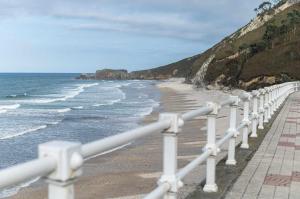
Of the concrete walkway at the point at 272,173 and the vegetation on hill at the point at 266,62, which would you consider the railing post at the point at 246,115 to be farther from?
the vegetation on hill at the point at 266,62

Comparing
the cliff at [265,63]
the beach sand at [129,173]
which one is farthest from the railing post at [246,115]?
the cliff at [265,63]

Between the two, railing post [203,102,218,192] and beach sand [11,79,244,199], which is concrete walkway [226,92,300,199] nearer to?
railing post [203,102,218,192]

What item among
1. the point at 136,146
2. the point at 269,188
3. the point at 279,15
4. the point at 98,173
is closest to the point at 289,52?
the point at 279,15

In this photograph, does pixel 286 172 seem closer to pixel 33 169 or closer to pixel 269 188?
pixel 269 188

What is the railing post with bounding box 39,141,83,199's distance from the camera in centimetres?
203

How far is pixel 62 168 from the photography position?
2.04m

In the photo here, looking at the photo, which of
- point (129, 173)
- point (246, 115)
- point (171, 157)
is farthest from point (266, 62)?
point (171, 157)

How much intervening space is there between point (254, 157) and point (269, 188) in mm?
2239

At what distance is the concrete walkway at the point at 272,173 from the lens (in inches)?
231

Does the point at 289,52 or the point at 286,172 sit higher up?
the point at 289,52

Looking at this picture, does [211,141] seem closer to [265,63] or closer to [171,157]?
[171,157]

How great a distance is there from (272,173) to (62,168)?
5.49 meters

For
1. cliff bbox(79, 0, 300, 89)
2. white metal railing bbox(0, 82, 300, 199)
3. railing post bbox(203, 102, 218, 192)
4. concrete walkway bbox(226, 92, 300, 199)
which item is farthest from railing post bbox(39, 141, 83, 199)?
cliff bbox(79, 0, 300, 89)

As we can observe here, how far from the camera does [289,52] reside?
250 feet
